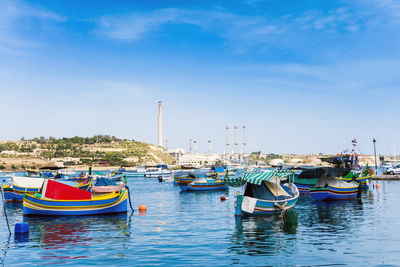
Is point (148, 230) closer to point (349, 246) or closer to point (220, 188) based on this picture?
point (349, 246)

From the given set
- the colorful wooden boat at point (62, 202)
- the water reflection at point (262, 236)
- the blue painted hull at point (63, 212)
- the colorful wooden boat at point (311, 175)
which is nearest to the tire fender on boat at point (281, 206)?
the water reflection at point (262, 236)

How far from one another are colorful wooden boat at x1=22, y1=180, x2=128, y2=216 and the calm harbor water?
1041 millimetres

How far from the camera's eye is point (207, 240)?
26.0 metres

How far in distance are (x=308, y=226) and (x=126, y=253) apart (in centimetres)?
1618

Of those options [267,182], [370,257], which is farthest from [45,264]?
[267,182]

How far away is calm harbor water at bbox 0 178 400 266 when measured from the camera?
68.7 ft

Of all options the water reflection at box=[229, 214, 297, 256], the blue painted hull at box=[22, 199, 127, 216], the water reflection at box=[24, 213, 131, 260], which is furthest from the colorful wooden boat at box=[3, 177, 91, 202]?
the water reflection at box=[229, 214, 297, 256]

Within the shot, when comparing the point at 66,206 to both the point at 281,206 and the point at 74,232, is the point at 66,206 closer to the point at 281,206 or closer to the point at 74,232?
the point at 74,232

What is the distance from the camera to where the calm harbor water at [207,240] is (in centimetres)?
2094

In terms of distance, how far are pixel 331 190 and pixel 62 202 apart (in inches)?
1308

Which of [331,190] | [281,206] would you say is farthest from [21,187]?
[331,190]

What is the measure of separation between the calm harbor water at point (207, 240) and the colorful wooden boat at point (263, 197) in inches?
40.2

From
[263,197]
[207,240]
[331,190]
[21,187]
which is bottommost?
[207,240]

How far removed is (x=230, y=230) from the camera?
2975 centimetres
